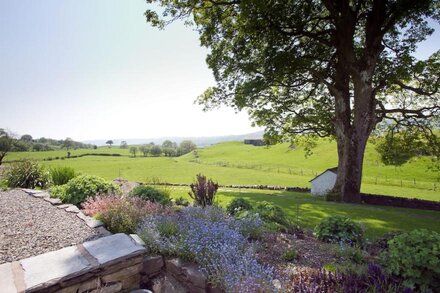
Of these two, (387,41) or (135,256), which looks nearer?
(135,256)

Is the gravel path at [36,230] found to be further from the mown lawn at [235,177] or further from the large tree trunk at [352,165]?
the mown lawn at [235,177]

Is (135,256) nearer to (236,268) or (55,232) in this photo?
(236,268)

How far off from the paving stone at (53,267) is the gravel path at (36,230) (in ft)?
2.65

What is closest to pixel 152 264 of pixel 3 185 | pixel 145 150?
pixel 3 185

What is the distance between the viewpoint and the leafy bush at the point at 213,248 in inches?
133

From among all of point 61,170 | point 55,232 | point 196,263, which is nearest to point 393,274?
point 196,263

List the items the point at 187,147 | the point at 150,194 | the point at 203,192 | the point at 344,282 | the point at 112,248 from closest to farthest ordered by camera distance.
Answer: the point at 344,282, the point at 112,248, the point at 150,194, the point at 203,192, the point at 187,147

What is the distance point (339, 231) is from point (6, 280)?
5857mm

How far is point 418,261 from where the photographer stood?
3.25m

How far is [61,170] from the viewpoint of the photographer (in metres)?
11.3

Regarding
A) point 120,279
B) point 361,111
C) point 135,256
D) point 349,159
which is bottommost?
point 120,279

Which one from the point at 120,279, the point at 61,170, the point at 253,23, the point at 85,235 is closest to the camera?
the point at 120,279

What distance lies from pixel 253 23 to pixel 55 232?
12367 mm

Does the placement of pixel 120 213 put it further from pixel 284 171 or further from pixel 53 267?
pixel 284 171
